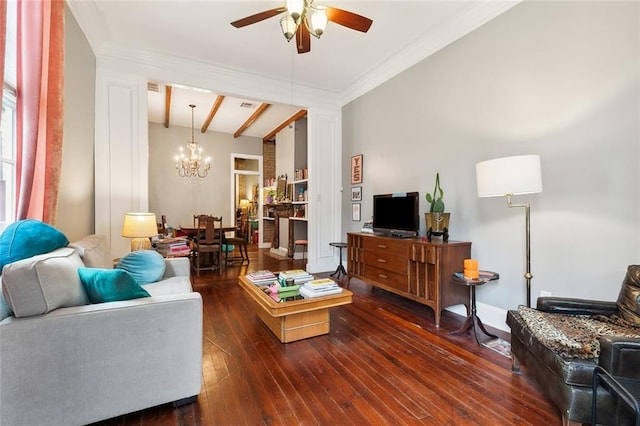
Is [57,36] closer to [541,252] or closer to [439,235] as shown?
[439,235]

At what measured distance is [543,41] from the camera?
2.49 m

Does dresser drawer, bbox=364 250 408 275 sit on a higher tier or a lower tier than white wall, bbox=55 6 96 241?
lower

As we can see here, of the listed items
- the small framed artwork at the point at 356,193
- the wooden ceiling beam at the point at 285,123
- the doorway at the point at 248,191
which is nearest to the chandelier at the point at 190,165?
the doorway at the point at 248,191

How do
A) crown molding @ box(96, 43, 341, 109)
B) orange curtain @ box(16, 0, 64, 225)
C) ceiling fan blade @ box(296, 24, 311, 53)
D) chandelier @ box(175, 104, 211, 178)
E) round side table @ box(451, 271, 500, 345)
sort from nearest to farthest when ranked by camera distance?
Result: 1. orange curtain @ box(16, 0, 64, 225)
2. round side table @ box(451, 271, 500, 345)
3. ceiling fan blade @ box(296, 24, 311, 53)
4. crown molding @ box(96, 43, 341, 109)
5. chandelier @ box(175, 104, 211, 178)

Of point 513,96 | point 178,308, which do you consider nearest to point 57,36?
point 178,308

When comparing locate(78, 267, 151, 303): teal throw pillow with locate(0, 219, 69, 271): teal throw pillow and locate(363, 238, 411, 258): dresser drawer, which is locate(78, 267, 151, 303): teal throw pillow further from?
locate(363, 238, 411, 258): dresser drawer

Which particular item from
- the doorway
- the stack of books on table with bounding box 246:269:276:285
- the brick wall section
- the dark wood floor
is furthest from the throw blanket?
the brick wall section

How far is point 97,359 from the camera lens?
4.70 feet

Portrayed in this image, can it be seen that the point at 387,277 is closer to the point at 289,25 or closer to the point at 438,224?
the point at 438,224

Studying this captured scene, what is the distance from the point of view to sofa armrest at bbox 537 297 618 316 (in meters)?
1.84

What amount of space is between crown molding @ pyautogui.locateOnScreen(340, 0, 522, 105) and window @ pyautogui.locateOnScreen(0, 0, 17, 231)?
3.78 meters

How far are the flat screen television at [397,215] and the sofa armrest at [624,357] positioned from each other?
2.06 metres

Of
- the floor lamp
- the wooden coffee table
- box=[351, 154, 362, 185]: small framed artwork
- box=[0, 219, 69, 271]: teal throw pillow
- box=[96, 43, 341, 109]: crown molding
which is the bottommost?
the wooden coffee table

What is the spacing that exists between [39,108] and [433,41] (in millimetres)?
3881
